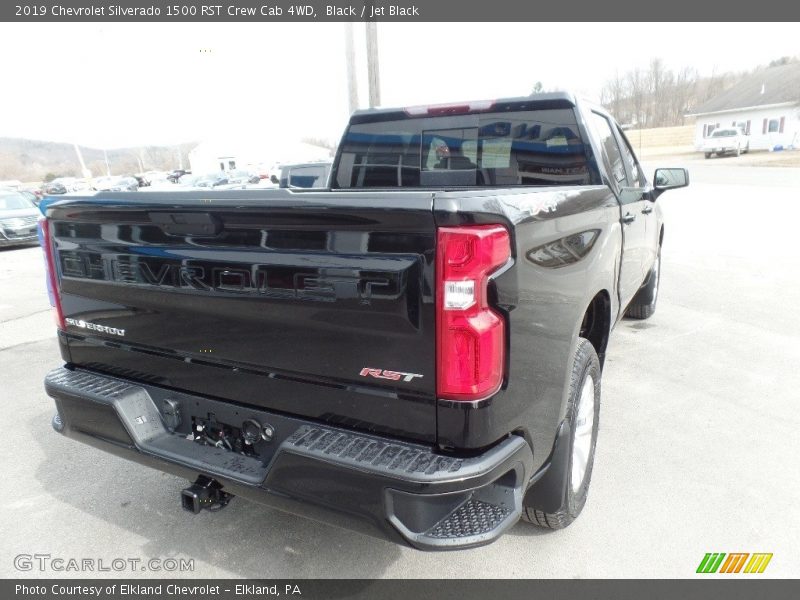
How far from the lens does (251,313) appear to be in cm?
210

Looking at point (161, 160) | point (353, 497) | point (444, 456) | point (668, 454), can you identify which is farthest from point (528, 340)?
point (161, 160)

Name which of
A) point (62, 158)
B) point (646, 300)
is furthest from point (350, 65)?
point (62, 158)

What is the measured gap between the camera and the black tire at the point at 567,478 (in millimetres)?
2389

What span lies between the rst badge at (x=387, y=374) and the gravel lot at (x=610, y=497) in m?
1.13

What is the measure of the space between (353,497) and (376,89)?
33.4ft

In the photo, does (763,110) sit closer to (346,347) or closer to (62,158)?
(346,347)

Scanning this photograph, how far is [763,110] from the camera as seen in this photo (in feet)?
156

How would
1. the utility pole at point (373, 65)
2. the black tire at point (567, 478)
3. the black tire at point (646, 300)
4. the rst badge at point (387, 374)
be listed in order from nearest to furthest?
1. the rst badge at point (387, 374)
2. the black tire at point (567, 478)
3. the black tire at point (646, 300)
4. the utility pole at point (373, 65)

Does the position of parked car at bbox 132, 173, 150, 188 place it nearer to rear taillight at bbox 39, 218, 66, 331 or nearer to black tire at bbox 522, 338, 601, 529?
rear taillight at bbox 39, 218, 66, 331

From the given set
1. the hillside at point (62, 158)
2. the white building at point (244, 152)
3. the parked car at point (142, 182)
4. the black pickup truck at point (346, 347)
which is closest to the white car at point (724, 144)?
the parked car at point (142, 182)

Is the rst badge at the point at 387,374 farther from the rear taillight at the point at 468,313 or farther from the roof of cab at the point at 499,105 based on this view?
the roof of cab at the point at 499,105

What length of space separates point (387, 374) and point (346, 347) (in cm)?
17

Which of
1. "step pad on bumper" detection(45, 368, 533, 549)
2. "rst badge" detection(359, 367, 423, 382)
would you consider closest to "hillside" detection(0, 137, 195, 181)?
"step pad on bumper" detection(45, 368, 533, 549)

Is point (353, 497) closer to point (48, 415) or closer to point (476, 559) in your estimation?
point (476, 559)
